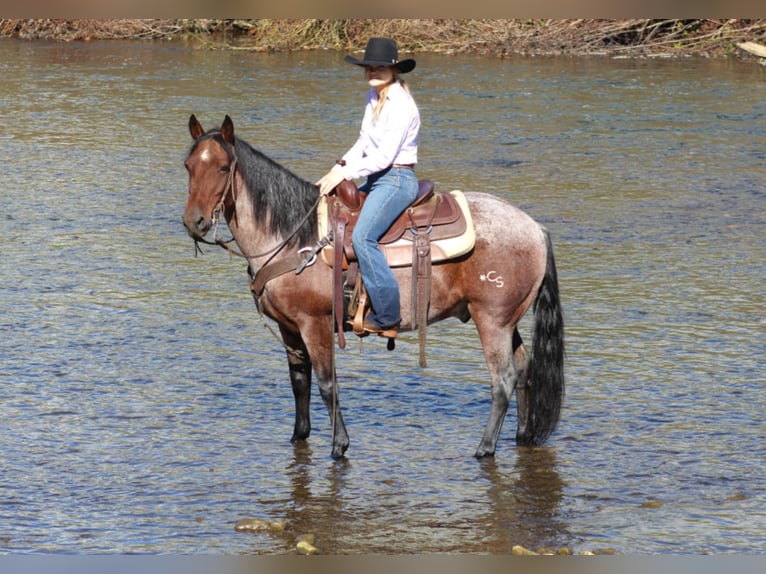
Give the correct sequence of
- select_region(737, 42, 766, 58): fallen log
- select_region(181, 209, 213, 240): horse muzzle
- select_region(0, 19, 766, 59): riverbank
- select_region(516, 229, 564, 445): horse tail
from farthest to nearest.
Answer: select_region(0, 19, 766, 59): riverbank → select_region(737, 42, 766, 58): fallen log → select_region(516, 229, 564, 445): horse tail → select_region(181, 209, 213, 240): horse muzzle

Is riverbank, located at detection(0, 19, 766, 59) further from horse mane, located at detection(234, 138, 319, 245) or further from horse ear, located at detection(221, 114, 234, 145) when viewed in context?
horse ear, located at detection(221, 114, 234, 145)

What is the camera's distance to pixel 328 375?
26.8 feet

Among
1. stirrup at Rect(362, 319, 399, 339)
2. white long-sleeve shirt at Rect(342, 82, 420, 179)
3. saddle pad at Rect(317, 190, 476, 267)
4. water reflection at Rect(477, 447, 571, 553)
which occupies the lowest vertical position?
water reflection at Rect(477, 447, 571, 553)

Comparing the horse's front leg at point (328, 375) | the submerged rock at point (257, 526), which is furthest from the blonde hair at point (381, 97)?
the submerged rock at point (257, 526)

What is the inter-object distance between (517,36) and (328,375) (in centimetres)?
2081

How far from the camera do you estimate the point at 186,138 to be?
19.4m

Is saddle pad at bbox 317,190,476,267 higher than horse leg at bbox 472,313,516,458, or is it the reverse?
saddle pad at bbox 317,190,476,267

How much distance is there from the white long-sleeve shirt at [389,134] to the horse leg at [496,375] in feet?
3.77

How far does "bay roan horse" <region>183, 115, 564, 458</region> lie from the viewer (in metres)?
8.02

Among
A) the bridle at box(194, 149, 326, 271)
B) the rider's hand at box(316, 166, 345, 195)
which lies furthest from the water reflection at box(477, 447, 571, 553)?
the rider's hand at box(316, 166, 345, 195)

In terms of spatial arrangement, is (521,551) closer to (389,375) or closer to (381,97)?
(381,97)

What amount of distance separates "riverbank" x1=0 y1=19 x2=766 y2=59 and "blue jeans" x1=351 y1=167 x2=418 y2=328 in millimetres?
20273

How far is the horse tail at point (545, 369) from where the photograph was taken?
835 centimetres

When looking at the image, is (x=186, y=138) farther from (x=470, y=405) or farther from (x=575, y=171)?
(x=470, y=405)
